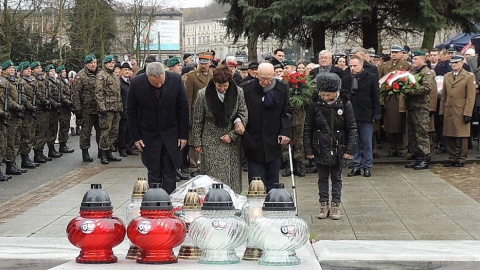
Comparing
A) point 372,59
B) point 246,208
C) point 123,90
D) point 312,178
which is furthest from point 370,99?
point 246,208

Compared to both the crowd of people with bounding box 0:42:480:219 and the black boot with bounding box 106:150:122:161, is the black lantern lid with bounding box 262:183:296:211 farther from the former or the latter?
the black boot with bounding box 106:150:122:161

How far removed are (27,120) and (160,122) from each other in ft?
26.2

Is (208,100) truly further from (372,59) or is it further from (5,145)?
(372,59)

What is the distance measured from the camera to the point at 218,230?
5.39 m

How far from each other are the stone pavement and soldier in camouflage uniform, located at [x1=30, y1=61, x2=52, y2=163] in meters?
2.41

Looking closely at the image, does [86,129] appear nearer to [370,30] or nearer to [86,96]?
[86,96]

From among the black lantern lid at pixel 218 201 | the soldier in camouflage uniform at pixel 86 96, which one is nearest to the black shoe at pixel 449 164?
the soldier in camouflage uniform at pixel 86 96

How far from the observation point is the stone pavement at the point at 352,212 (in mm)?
7531

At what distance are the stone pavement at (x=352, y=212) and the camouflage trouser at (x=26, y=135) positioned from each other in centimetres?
153

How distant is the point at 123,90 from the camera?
1941 centimetres

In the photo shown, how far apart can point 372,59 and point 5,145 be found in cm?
764

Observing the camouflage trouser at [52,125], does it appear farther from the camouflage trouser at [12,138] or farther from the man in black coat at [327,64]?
the man in black coat at [327,64]

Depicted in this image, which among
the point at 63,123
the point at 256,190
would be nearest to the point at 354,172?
the point at 63,123

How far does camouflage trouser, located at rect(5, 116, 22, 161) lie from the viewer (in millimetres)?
16594
